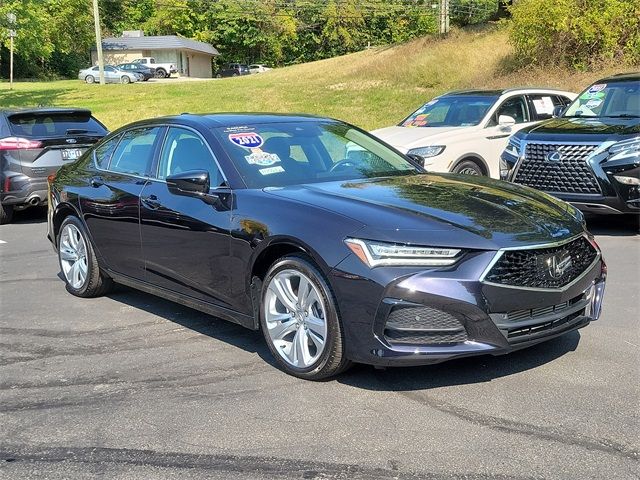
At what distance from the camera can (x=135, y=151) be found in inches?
237

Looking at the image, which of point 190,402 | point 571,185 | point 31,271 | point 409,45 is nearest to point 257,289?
point 190,402

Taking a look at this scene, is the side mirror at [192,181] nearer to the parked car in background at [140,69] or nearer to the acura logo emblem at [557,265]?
the acura logo emblem at [557,265]

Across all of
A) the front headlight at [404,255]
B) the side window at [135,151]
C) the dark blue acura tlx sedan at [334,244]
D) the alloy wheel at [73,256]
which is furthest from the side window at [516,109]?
the front headlight at [404,255]

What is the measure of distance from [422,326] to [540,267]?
0.73m

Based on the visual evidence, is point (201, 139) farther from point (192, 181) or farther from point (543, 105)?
point (543, 105)

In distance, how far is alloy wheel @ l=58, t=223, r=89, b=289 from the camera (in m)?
6.54

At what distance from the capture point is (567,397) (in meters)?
3.99

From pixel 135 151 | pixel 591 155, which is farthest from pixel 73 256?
pixel 591 155

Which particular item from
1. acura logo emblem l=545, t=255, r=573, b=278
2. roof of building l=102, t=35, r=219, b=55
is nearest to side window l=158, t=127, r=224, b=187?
acura logo emblem l=545, t=255, r=573, b=278

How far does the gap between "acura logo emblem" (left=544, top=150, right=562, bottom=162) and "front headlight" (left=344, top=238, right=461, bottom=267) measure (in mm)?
5219

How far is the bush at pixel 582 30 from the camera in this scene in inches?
844

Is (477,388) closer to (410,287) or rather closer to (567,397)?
(567,397)

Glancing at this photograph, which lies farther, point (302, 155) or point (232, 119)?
point (232, 119)

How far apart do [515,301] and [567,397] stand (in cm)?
59
